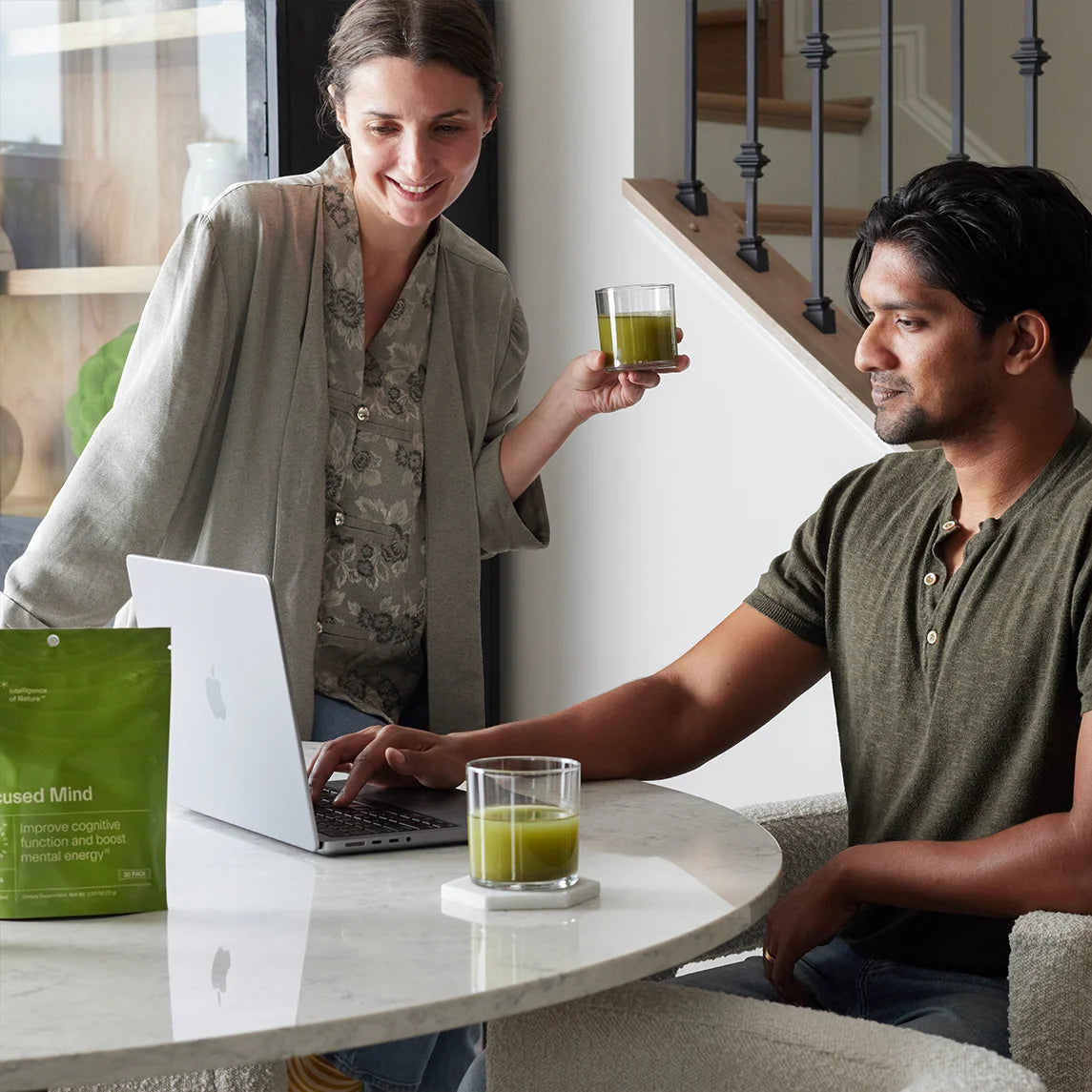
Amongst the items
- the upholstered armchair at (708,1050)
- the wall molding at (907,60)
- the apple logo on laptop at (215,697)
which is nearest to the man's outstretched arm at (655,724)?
the apple logo on laptop at (215,697)

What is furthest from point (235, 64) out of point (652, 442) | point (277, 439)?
point (277, 439)

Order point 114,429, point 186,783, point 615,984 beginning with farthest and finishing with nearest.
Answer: point 114,429 < point 186,783 < point 615,984

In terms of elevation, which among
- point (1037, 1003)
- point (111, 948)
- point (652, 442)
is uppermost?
point (652, 442)

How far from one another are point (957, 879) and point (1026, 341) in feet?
1.87

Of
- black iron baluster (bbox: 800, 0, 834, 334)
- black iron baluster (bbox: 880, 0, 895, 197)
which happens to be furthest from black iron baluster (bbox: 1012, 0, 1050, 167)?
black iron baluster (bbox: 800, 0, 834, 334)

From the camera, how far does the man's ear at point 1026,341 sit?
165 cm

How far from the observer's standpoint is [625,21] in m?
2.88

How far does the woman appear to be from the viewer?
6.42 ft

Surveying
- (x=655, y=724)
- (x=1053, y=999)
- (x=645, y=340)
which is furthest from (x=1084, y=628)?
(x=645, y=340)

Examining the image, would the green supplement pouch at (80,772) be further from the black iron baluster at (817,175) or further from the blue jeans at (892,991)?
the black iron baluster at (817,175)

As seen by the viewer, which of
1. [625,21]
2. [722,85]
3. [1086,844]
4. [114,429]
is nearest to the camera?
[1086,844]

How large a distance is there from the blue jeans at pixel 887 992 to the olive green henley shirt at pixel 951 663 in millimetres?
28

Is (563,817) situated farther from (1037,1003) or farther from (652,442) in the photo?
(652,442)

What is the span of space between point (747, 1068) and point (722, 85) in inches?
115
